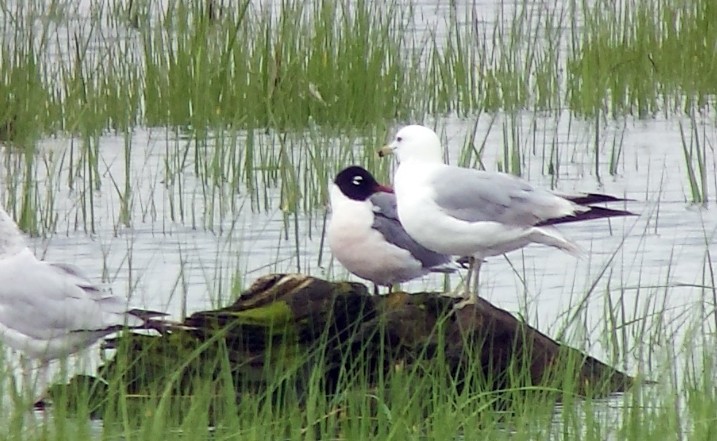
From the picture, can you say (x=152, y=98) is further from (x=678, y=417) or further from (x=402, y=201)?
(x=678, y=417)

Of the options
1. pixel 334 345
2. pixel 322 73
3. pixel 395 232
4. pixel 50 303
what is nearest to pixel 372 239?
pixel 395 232

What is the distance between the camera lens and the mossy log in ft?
15.9

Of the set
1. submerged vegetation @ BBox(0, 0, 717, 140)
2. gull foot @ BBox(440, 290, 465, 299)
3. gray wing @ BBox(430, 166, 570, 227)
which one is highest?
submerged vegetation @ BBox(0, 0, 717, 140)

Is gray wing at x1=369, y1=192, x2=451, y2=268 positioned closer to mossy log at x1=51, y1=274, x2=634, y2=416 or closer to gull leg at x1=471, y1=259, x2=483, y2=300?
gull leg at x1=471, y1=259, x2=483, y2=300

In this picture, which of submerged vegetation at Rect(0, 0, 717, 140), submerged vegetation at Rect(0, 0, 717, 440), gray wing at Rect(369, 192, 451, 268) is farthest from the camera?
submerged vegetation at Rect(0, 0, 717, 140)

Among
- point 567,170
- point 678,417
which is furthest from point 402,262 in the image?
point 567,170

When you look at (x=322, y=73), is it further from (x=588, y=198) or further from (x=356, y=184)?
(x=588, y=198)

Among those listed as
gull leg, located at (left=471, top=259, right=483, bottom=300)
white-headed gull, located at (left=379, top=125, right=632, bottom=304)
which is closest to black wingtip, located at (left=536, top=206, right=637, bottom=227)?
white-headed gull, located at (left=379, top=125, right=632, bottom=304)

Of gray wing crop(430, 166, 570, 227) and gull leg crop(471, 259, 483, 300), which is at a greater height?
gray wing crop(430, 166, 570, 227)

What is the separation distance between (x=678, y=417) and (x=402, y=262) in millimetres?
2241

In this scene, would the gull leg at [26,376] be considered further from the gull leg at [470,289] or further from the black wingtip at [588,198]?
the black wingtip at [588,198]

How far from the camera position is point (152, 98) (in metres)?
9.90

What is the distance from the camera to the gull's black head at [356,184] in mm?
6758

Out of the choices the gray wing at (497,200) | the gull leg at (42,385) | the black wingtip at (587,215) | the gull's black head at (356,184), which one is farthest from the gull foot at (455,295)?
the gull leg at (42,385)
